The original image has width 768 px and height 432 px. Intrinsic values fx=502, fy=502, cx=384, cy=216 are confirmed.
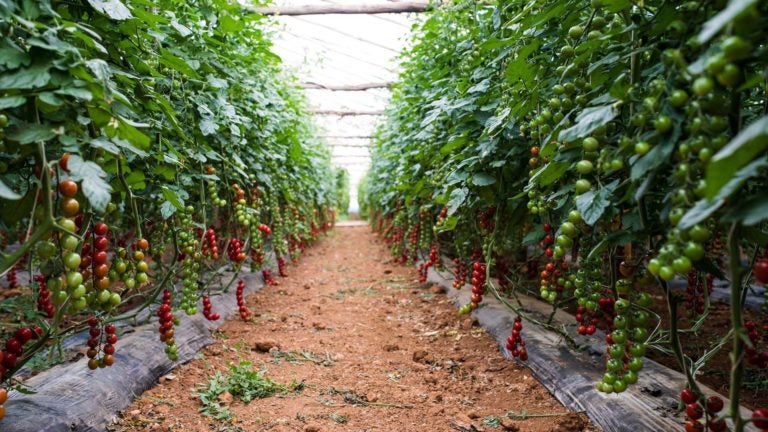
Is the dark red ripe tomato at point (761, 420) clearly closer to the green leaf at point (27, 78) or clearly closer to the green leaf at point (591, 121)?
the green leaf at point (591, 121)

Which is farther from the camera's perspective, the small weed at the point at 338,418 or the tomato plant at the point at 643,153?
the small weed at the point at 338,418

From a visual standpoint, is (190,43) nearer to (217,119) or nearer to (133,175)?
(217,119)

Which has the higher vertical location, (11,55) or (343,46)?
(343,46)

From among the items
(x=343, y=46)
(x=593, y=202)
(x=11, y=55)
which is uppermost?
(x=343, y=46)

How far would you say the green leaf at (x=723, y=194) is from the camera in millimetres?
758

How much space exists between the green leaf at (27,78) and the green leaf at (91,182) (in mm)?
176

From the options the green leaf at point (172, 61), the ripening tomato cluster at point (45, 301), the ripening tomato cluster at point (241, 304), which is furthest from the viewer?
the ripening tomato cluster at point (241, 304)

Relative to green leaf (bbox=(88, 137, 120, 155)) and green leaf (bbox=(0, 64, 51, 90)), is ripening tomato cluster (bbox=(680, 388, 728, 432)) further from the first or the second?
green leaf (bbox=(0, 64, 51, 90))

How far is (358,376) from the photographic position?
2.76 metres

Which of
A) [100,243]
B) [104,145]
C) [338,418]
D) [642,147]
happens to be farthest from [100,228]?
[642,147]

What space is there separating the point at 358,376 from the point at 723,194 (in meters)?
2.28

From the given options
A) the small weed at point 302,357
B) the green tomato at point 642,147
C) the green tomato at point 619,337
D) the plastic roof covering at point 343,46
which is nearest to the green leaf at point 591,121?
the green tomato at point 642,147

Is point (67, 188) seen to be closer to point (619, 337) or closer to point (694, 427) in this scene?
point (619, 337)

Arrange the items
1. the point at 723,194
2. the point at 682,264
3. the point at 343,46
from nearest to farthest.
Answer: the point at 723,194, the point at 682,264, the point at 343,46
